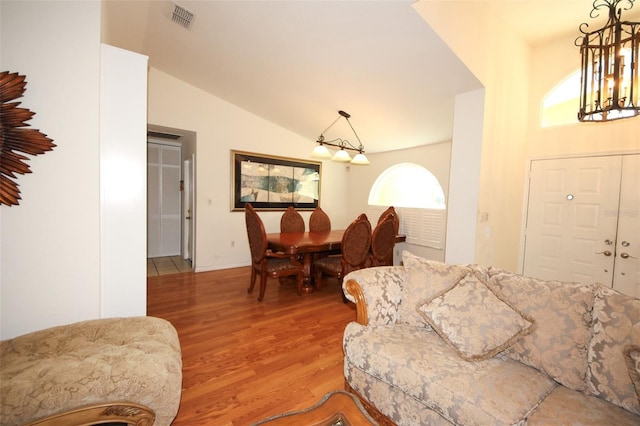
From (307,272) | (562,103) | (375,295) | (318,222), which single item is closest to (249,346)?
(375,295)

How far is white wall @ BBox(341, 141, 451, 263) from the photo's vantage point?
4.23 m

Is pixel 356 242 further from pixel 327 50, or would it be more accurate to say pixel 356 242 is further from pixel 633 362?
pixel 633 362

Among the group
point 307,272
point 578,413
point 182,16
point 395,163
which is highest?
point 182,16

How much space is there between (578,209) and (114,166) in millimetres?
4658

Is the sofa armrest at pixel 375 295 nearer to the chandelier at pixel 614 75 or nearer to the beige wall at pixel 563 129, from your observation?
the chandelier at pixel 614 75

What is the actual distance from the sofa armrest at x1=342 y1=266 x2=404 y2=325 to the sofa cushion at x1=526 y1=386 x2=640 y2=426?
0.81 m

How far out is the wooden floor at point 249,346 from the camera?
1641 millimetres

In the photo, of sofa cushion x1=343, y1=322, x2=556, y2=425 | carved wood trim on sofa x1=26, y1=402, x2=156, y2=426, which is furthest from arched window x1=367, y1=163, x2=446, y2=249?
carved wood trim on sofa x1=26, y1=402, x2=156, y2=426

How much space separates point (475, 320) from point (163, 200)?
5.82 meters

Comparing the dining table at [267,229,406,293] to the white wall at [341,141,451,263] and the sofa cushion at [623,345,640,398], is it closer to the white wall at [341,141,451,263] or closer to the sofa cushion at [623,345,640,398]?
the white wall at [341,141,451,263]

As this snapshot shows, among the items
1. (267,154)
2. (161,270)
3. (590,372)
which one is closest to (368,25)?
(590,372)

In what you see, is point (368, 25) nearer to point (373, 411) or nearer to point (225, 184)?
point (373, 411)

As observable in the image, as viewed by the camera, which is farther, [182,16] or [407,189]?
[407,189]

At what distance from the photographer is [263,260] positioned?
3213 mm
